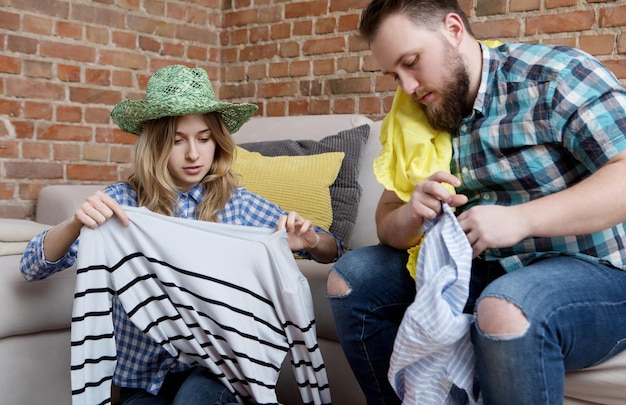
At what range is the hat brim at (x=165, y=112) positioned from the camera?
1653 millimetres

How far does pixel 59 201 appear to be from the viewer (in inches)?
103

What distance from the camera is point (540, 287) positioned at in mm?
1175

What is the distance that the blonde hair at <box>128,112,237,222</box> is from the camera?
5.50 ft

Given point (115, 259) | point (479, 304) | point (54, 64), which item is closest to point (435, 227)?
point (479, 304)

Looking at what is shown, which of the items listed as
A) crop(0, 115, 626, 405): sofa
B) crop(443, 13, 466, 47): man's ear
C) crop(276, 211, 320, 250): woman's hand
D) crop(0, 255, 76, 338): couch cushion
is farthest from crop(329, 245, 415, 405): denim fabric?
crop(0, 255, 76, 338): couch cushion

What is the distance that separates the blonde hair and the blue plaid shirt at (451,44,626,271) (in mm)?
588

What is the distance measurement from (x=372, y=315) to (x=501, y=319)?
1.25 feet

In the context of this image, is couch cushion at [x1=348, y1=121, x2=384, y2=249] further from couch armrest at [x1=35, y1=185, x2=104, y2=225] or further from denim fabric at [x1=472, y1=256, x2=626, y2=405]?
couch armrest at [x1=35, y1=185, x2=104, y2=225]

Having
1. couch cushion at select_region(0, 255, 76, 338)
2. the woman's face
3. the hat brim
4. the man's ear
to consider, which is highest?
the man's ear

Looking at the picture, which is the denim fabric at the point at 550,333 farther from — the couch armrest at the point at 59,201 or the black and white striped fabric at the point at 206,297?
the couch armrest at the point at 59,201

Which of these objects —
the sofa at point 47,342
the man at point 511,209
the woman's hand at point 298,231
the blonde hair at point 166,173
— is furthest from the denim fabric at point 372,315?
the blonde hair at point 166,173

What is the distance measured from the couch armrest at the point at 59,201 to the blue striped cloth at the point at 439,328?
5.38 feet

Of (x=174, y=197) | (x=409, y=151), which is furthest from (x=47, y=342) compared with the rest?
(x=409, y=151)

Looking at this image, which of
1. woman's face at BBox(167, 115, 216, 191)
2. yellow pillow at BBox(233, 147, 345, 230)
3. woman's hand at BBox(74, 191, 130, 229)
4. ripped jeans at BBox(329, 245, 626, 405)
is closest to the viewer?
ripped jeans at BBox(329, 245, 626, 405)
